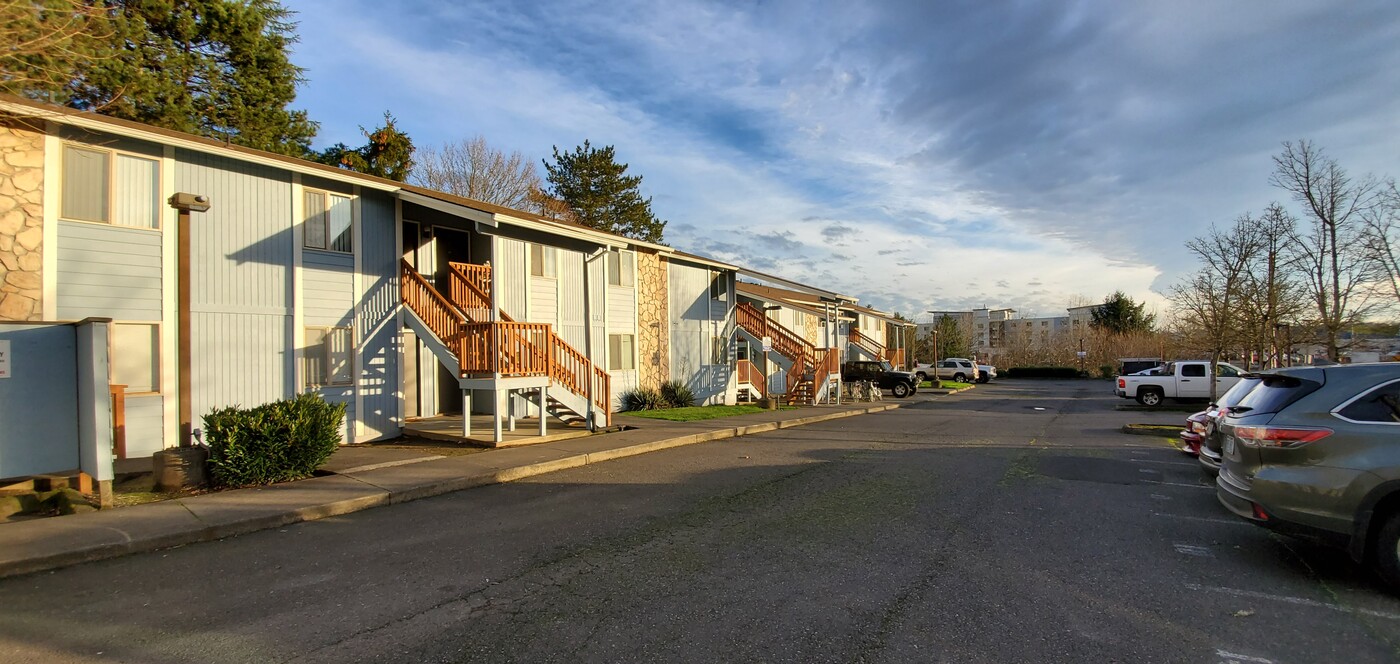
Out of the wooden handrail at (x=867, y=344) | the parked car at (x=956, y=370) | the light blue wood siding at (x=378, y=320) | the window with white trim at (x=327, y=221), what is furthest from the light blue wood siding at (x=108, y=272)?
the parked car at (x=956, y=370)

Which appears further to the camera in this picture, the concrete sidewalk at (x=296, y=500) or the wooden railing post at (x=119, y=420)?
the wooden railing post at (x=119, y=420)

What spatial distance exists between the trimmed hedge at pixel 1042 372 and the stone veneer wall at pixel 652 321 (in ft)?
155

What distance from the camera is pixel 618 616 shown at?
14.6 ft

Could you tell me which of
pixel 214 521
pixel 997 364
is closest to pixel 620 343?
pixel 214 521

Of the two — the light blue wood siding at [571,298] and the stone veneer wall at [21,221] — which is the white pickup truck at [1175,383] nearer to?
the light blue wood siding at [571,298]

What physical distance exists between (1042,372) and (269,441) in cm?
6096

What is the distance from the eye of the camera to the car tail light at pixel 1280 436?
5035 mm

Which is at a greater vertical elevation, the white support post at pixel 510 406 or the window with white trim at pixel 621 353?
the window with white trim at pixel 621 353

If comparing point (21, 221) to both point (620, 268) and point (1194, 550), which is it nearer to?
point (620, 268)

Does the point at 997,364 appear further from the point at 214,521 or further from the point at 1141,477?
the point at 214,521

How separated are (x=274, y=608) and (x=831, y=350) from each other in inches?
910

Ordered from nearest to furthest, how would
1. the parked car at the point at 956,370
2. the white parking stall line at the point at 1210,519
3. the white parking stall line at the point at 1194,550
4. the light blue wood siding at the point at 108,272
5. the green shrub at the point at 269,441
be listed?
the white parking stall line at the point at 1194,550
the white parking stall line at the point at 1210,519
the green shrub at the point at 269,441
the light blue wood siding at the point at 108,272
the parked car at the point at 956,370

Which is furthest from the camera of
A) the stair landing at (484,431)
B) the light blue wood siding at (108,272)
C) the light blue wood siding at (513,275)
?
the light blue wood siding at (513,275)

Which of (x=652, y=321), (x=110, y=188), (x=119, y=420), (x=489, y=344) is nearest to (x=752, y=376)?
(x=652, y=321)
